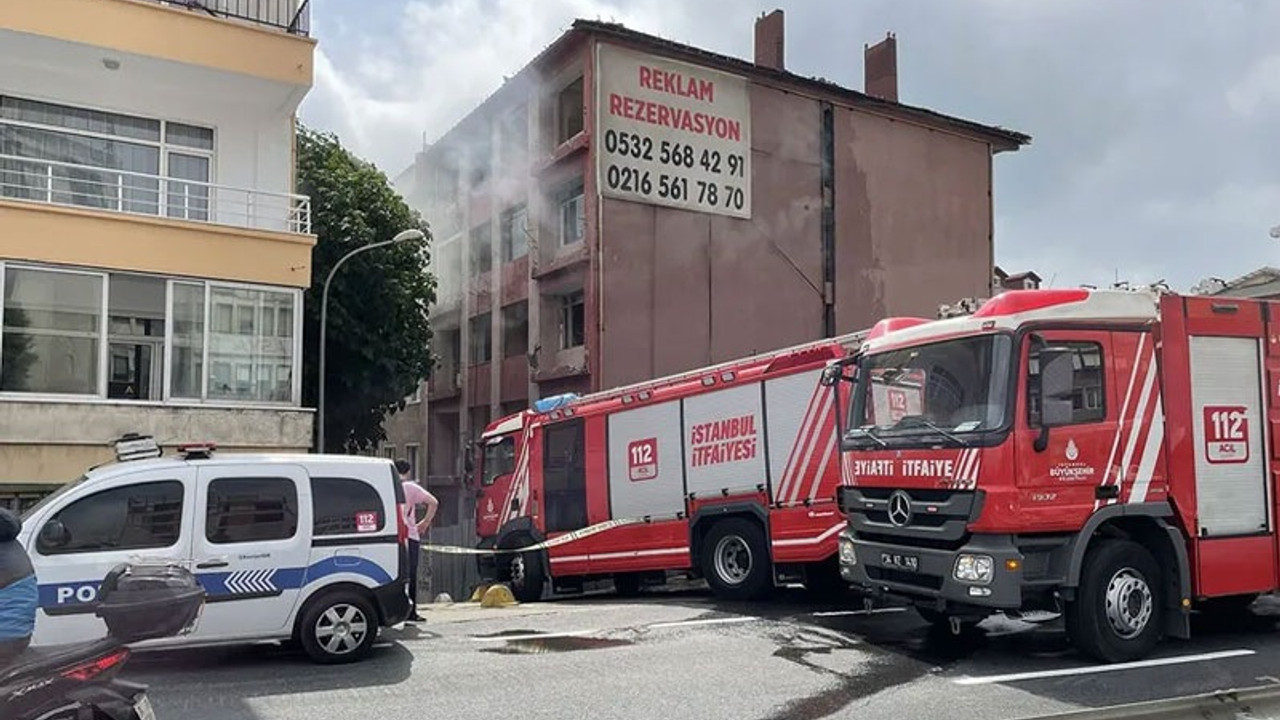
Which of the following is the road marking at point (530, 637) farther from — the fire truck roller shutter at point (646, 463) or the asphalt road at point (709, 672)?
the fire truck roller shutter at point (646, 463)

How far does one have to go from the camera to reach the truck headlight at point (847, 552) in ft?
28.2

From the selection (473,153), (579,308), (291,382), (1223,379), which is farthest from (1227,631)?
(473,153)

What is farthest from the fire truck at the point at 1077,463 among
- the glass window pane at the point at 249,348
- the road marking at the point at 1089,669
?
the glass window pane at the point at 249,348

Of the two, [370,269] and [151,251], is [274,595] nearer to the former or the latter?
[151,251]

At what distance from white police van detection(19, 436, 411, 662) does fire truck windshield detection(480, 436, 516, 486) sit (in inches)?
266

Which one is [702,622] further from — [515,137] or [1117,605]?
[515,137]

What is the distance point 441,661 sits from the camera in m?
7.95

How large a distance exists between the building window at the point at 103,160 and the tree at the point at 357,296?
198 inches

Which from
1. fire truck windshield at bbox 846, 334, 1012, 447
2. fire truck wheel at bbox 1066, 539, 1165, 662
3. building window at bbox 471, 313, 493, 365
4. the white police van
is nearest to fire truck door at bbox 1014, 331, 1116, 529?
fire truck windshield at bbox 846, 334, 1012, 447

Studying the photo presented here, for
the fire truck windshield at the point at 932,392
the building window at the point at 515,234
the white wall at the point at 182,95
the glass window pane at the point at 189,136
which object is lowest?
the fire truck windshield at the point at 932,392

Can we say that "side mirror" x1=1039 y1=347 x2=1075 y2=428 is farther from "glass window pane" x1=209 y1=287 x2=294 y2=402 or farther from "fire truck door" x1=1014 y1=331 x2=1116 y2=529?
"glass window pane" x1=209 y1=287 x2=294 y2=402

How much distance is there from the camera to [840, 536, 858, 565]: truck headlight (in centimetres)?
861

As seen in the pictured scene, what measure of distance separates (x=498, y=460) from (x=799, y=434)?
624cm

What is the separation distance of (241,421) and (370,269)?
24.5 feet
